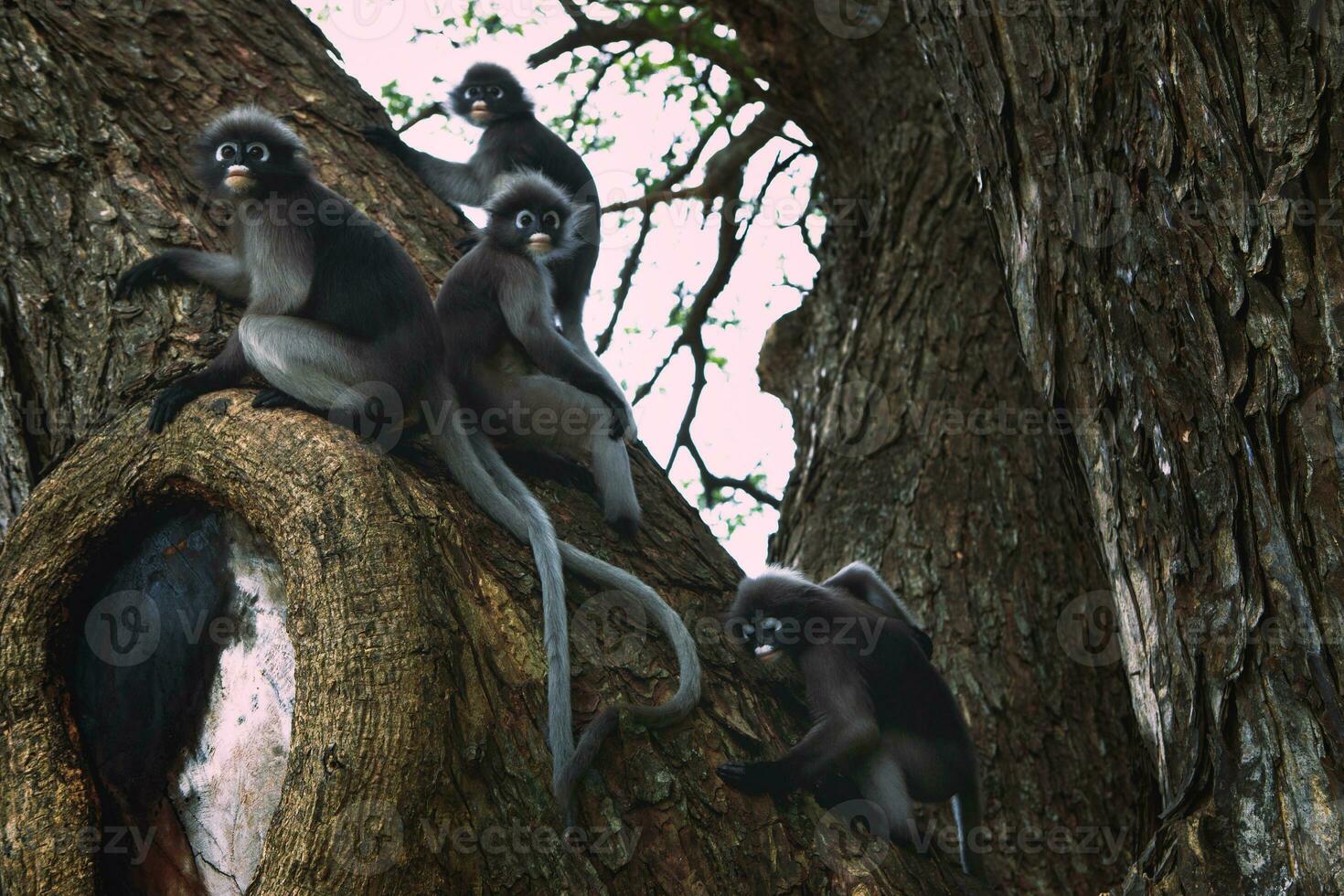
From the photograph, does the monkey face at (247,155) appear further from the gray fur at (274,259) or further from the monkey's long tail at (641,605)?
the monkey's long tail at (641,605)

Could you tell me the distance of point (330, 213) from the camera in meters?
3.93

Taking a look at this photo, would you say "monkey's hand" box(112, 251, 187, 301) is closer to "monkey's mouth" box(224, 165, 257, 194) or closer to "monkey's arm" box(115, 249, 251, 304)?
"monkey's arm" box(115, 249, 251, 304)

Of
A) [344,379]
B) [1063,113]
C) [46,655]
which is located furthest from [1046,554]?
[46,655]

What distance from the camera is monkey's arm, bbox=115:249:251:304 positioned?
3602 millimetres

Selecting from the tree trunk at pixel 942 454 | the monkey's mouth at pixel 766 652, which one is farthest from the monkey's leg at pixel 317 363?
the tree trunk at pixel 942 454

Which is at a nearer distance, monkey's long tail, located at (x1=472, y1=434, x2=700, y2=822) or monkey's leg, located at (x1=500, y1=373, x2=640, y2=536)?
monkey's long tail, located at (x1=472, y1=434, x2=700, y2=822)

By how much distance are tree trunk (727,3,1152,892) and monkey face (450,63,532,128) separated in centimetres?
171

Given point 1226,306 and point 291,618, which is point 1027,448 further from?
point 291,618

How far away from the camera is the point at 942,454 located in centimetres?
504

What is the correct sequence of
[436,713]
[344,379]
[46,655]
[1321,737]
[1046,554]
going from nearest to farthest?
[1321,737] → [436,713] → [46,655] → [344,379] → [1046,554]

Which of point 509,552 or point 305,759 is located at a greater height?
point 509,552

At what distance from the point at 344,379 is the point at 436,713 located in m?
1.51

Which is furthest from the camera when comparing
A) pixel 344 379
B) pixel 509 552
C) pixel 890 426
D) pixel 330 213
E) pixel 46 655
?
pixel 890 426

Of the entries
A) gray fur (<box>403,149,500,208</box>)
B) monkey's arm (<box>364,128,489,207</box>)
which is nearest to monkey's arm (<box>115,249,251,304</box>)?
monkey's arm (<box>364,128,489,207</box>)
